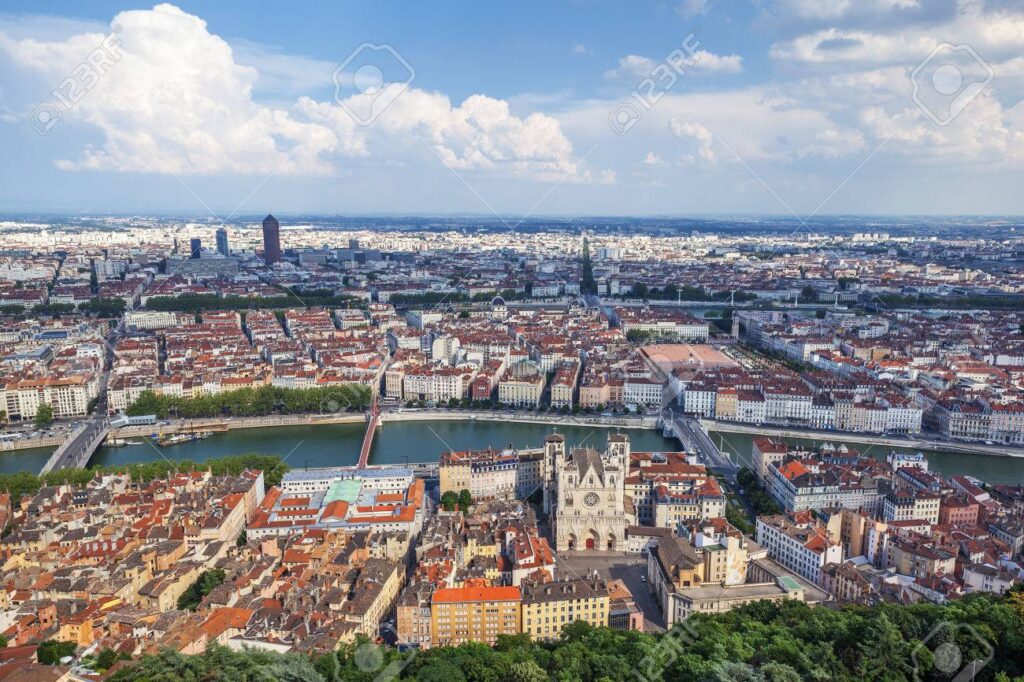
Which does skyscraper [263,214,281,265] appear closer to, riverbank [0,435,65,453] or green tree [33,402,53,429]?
green tree [33,402,53,429]

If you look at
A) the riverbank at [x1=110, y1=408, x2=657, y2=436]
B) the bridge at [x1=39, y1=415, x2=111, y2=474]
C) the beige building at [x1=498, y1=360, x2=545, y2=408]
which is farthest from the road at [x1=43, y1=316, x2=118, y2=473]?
the beige building at [x1=498, y1=360, x2=545, y2=408]

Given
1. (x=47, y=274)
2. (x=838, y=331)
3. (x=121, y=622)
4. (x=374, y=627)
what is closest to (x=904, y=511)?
(x=374, y=627)

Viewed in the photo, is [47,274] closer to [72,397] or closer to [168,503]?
[72,397]

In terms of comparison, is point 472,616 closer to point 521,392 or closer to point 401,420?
point 401,420

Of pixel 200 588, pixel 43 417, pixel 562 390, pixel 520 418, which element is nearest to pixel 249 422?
pixel 43 417

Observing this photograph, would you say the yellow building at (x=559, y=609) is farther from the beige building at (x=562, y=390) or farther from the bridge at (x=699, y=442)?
the beige building at (x=562, y=390)

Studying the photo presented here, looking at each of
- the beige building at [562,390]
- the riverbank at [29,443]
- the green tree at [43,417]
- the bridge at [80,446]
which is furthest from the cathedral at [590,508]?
the green tree at [43,417]

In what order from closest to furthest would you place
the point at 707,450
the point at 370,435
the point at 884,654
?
the point at 884,654 < the point at 707,450 < the point at 370,435
